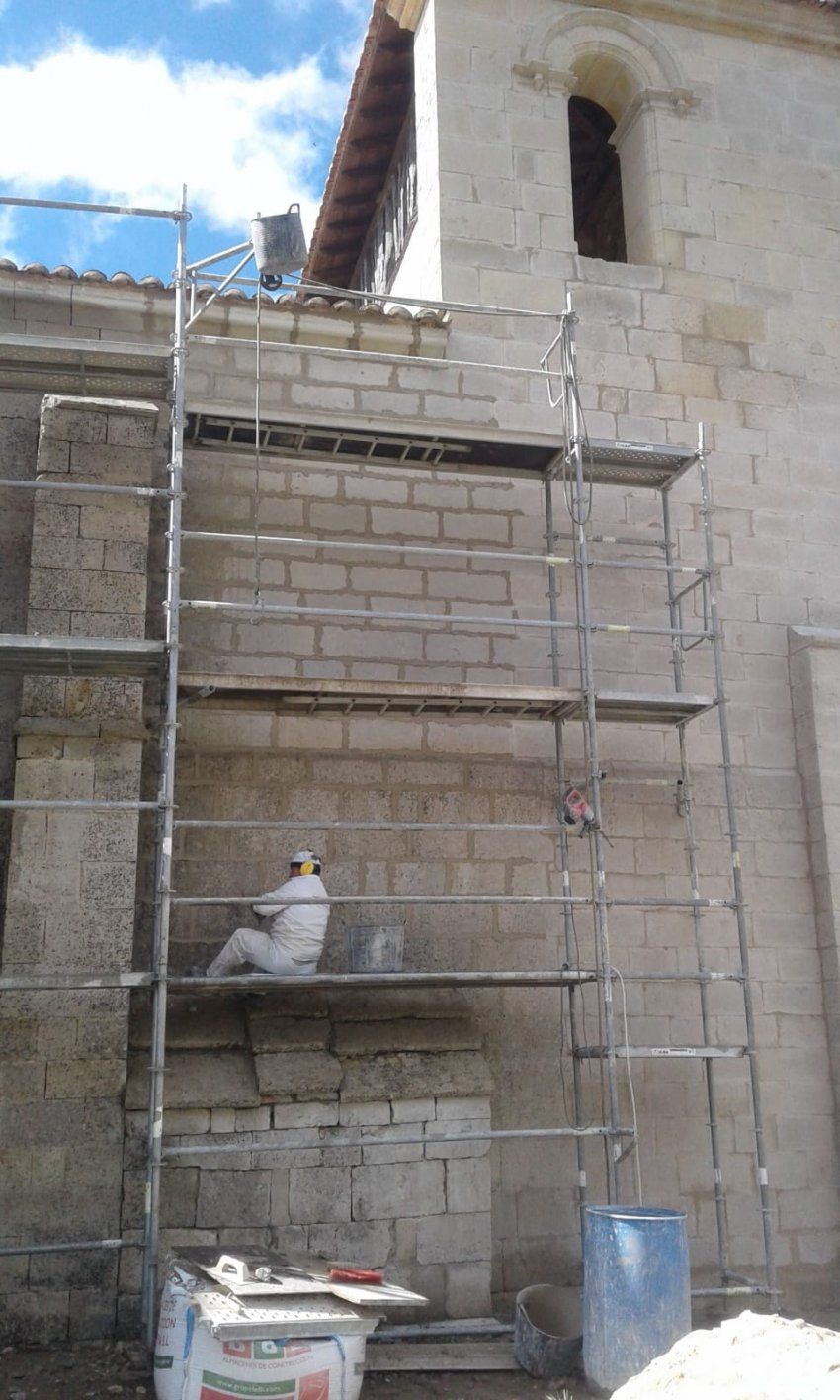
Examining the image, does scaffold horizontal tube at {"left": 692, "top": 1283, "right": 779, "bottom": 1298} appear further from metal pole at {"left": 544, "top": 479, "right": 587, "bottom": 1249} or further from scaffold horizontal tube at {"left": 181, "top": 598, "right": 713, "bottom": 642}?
scaffold horizontal tube at {"left": 181, "top": 598, "right": 713, "bottom": 642}

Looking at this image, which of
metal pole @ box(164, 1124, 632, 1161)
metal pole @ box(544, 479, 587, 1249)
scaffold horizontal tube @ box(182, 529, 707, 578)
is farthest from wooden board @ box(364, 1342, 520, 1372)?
scaffold horizontal tube @ box(182, 529, 707, 578)

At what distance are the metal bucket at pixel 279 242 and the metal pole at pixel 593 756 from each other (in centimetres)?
182

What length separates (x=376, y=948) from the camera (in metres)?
6.99

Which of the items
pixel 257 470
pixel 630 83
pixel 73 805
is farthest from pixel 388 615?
pixel 630 83

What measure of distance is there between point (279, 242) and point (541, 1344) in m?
5.61

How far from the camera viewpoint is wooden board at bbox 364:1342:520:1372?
608 centimetres

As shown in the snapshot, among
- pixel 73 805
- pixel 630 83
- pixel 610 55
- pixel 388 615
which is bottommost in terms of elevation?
pixel 73 805

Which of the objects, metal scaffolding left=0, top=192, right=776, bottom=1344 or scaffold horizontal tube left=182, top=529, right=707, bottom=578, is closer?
metal scaffolding left=0, top=192, right=776, bottom=1344

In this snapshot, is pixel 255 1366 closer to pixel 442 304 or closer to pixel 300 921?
pixel 300 921

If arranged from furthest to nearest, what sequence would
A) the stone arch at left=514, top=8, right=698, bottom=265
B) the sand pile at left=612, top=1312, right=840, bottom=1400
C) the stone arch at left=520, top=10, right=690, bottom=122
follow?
the stone arch at left=520, top=10, right=690, bottom=122
the stone arch at left=514, top=8, right=698, bottom=265
the sand pile at left=612, top=1312, right=840, bottom=1400

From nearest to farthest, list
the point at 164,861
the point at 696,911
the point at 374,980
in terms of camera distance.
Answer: the point at 164,861 → the point at 374,980 → the point at 696,911

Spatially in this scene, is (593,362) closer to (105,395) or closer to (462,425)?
(462,425)

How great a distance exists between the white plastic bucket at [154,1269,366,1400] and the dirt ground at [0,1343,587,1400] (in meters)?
0.50

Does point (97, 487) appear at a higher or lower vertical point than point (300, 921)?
higher
